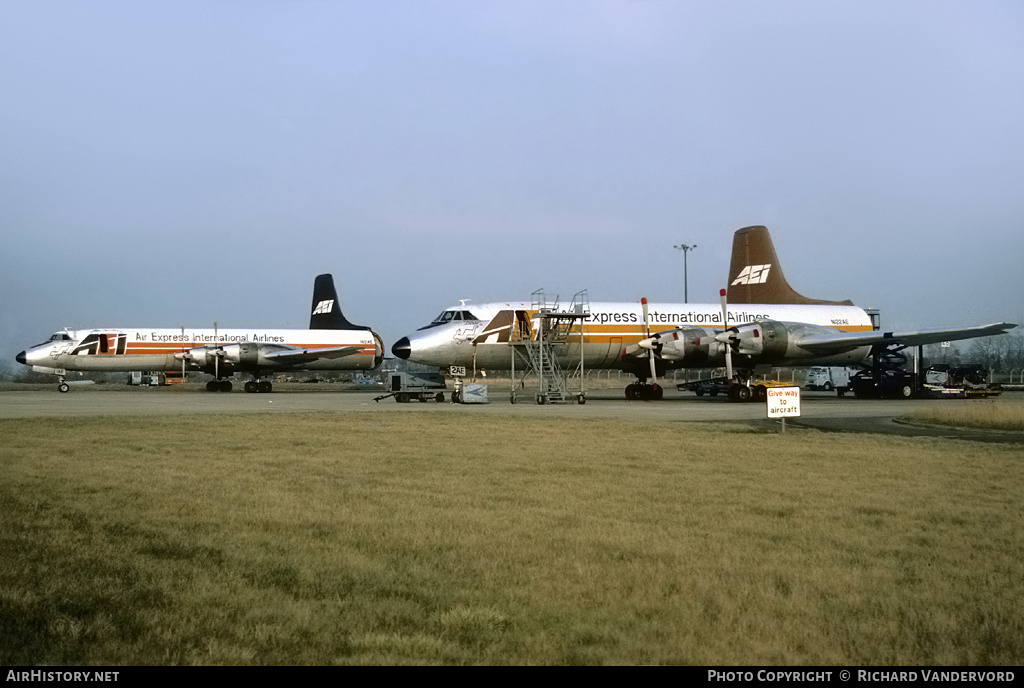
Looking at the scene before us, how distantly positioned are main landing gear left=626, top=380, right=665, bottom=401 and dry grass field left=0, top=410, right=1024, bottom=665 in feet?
74.9

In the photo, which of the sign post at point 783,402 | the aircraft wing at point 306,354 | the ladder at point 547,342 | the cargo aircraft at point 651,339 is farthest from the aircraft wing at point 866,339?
the aircraft wing at point 306,354

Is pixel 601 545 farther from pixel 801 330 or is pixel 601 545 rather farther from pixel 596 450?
pixel 801 330

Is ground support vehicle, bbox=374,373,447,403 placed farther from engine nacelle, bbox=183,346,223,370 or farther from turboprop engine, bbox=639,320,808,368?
engine nacelle, bbox=183,346,223,370

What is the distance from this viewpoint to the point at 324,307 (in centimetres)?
6631

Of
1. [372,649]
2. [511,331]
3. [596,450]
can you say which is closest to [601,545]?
[372,649]

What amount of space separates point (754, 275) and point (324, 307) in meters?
35.7

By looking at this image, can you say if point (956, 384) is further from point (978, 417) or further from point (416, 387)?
point (416, 387)

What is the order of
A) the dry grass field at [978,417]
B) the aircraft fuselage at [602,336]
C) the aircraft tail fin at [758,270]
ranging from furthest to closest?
the aircraft tail fin at [758,270] → the aircraft fuselage at [602,336] → the dry grass field at [978,417]

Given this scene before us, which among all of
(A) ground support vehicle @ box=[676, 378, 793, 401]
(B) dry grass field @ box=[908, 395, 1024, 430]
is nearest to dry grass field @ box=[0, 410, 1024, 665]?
(B) dry grass field @ box=[908, 395, 1024, 430]

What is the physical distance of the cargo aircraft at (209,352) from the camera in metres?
45.9

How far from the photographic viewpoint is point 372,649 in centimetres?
419

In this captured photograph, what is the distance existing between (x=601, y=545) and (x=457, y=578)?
1.47 metres

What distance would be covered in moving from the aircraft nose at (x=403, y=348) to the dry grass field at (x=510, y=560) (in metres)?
21.5

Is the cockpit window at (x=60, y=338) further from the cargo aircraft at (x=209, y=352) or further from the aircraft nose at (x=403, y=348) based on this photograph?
the aircraft nose at (x=403, y=348)
